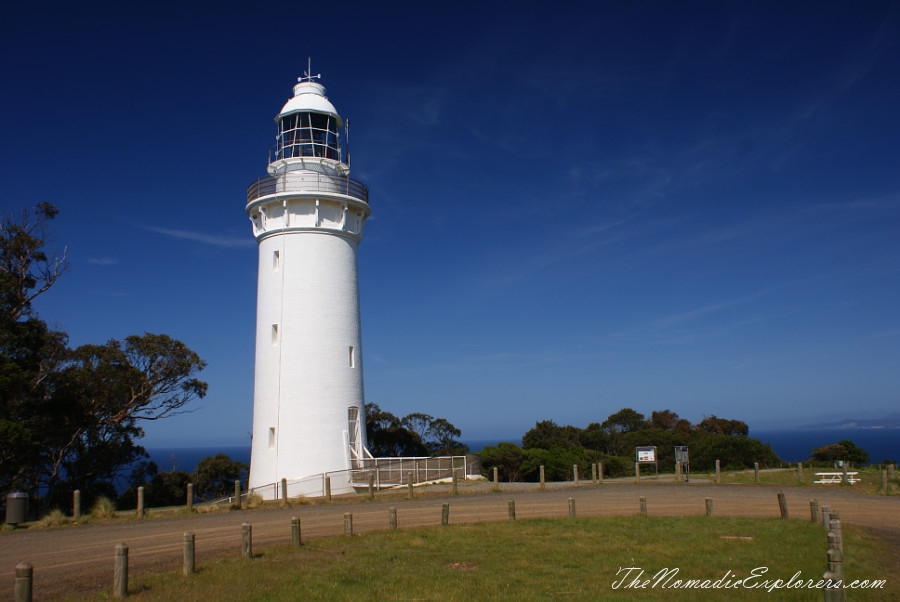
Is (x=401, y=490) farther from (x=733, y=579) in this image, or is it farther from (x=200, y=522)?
(x=733, y=579)

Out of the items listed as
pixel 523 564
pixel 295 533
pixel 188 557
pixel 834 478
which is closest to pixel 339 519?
pixel 295 533

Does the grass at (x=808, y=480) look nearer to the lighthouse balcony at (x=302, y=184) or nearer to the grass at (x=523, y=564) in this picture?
the grass at (x=523, y=564)

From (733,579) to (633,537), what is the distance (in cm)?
398

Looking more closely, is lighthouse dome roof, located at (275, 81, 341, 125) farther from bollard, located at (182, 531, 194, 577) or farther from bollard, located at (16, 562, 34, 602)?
bollard, located at (16, 562, 34, 602)

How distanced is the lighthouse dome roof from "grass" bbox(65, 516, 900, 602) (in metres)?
19.9

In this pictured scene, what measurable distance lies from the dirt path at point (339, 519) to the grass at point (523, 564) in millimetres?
1319

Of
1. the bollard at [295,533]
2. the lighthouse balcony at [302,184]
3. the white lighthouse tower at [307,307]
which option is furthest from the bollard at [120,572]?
the lighthouse balcony at [302,184]

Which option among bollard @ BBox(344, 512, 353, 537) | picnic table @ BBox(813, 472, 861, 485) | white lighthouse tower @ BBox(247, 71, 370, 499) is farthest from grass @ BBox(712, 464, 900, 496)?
bollard @ BBox(344, 512, 353, 537)

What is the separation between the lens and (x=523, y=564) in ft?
40.2

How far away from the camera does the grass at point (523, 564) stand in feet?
33.9

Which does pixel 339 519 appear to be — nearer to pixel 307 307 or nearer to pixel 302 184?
pixel 307 307

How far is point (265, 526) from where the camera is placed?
17828mm

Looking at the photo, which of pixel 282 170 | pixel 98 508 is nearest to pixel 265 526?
pixel 98 508

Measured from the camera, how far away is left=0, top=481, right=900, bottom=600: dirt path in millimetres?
12961
